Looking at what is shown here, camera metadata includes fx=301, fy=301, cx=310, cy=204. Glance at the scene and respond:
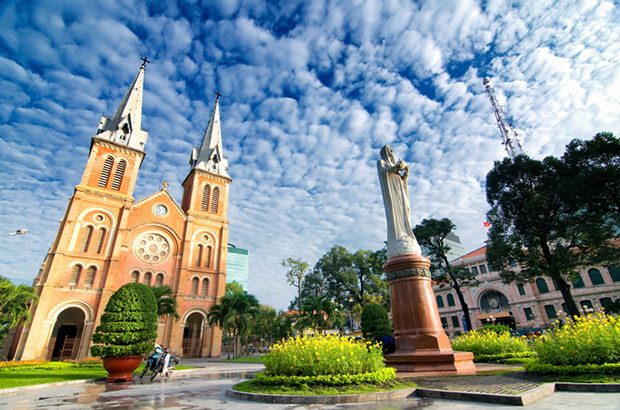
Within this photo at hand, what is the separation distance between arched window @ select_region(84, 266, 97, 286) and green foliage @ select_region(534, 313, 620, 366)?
99.5 feet

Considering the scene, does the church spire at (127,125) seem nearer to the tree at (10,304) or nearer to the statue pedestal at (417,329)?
the tree at (10,304)

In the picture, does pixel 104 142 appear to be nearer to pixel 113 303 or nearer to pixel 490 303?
pixel 113 303

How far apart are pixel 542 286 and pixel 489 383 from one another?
38.3 m

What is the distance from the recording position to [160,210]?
1254 inches

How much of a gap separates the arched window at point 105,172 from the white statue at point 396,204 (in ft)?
94.0

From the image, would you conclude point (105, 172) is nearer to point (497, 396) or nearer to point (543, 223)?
point (497, 396)

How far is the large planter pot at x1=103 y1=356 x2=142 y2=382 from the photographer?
10672 mm

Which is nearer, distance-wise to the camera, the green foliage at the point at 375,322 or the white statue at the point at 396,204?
the white statue at the point at 396,204

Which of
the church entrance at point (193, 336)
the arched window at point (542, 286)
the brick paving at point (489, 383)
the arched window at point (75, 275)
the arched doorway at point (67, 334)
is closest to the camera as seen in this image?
the brick paving at point (489, 383)

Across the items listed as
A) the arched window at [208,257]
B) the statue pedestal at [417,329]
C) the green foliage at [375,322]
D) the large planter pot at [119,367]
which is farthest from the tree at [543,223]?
the arched window at [208,257]

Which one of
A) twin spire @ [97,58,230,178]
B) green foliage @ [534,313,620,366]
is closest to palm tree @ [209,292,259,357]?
twin spire @ [97,58,230,178]

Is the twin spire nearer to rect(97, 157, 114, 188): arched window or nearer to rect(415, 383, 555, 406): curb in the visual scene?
rect(97, 157, 114, 188): arched window

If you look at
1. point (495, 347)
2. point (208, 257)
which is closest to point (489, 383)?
point (495, 347)

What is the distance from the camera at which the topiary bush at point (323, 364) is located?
5.97 meters
